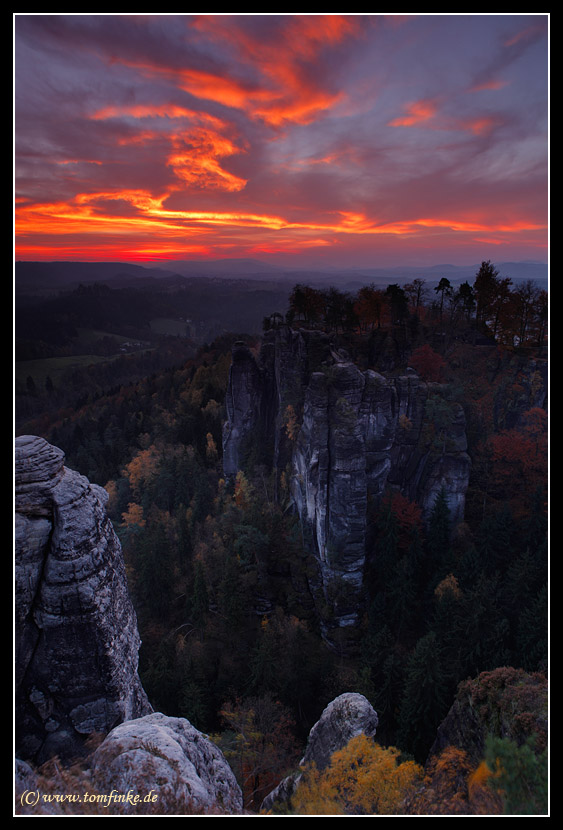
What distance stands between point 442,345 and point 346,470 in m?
20.3

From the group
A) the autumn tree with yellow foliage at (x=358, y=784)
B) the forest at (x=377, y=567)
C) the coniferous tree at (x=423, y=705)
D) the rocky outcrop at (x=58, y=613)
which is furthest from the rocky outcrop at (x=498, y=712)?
the rocky outcrop at (x=58, y=613)

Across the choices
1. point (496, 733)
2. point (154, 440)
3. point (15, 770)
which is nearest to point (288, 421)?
point (496, 733)

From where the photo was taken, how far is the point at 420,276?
44.1 metres

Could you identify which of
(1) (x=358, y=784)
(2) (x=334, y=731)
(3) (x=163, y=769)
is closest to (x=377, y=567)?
(2) (x=334, y=731)

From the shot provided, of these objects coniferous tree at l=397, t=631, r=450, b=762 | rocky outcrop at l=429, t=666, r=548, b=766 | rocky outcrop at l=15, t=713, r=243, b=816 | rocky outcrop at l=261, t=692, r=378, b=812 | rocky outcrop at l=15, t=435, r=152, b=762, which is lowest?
coniferous tree at l=397, t=631, r=450, b=762

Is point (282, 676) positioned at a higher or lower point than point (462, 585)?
lower

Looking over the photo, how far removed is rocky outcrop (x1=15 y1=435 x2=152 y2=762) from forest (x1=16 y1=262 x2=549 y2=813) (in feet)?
14.6

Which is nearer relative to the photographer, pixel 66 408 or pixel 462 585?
pixel 462 585

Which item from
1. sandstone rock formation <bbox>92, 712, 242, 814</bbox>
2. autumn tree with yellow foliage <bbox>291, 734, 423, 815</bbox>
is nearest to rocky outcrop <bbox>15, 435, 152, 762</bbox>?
sandstone rock formation <bbox>92, 712, 242, 814</bbox>

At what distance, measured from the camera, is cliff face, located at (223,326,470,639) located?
27.5 metres

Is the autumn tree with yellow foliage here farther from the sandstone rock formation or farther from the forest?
the sandstone rock formation

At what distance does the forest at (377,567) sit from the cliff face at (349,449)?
4.92ft

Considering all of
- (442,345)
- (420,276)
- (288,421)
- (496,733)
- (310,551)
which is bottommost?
(310,551)

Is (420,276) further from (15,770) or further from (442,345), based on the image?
(15,770)
